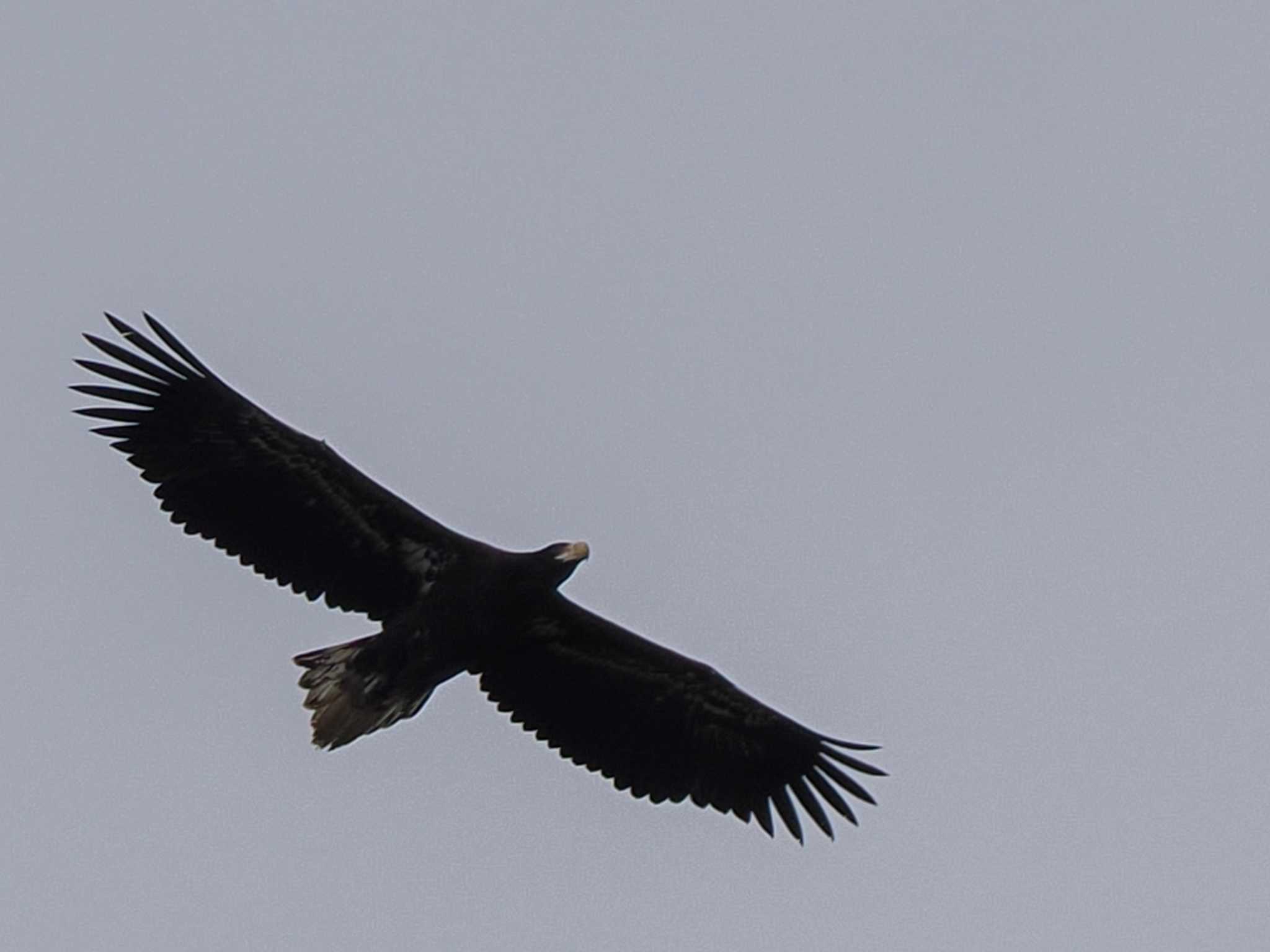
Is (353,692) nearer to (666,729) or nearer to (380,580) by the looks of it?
(380,580)

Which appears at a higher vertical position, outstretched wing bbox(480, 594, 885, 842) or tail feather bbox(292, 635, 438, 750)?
outstretched wing bbox(480, 594, 885, 842)

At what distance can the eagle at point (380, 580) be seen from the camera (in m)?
22.5

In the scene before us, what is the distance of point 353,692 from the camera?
22703 mm

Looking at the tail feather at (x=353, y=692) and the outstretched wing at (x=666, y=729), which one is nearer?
the tail feather at (x=353, y=692)

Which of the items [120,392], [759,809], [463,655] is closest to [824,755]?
[759,809]

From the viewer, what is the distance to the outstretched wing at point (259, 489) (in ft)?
73.6

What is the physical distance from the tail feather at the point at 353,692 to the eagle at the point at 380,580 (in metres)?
0.01

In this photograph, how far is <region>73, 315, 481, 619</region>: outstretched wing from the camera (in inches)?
883

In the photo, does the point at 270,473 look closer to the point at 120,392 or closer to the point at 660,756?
the point at 120,392

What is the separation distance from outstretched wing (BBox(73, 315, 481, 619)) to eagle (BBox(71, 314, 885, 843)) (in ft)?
0.04

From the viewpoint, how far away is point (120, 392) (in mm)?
22516

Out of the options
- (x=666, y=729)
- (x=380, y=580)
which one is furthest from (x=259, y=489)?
(x=666, y=729)

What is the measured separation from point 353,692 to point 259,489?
1733 millimetres

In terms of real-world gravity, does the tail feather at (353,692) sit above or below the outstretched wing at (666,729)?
below
